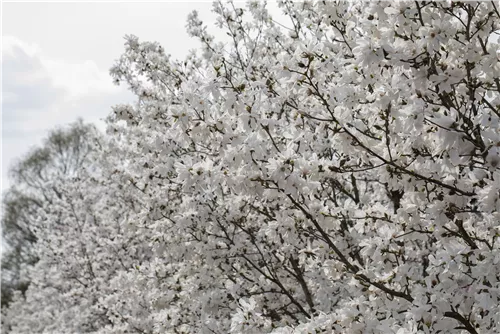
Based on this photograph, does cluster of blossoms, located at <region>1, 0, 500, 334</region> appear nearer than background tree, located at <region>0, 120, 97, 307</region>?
Yes

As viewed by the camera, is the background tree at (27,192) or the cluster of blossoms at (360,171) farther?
the background tree at (27,192)

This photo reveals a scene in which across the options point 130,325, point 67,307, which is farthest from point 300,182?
point 67,307

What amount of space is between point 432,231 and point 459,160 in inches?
44.3

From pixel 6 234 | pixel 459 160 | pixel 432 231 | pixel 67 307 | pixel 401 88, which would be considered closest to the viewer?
pixel 459 160

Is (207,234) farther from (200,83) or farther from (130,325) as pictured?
(130,325)

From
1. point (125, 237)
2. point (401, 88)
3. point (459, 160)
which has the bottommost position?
point (459, 160)

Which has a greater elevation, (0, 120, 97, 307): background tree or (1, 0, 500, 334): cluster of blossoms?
(0, 120, 97, 307): background tree

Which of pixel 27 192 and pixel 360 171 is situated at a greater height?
pixel 27 192

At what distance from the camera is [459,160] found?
7.09 ft

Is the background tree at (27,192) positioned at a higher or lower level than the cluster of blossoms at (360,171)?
higher

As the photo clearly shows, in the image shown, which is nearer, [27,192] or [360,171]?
[360,171]

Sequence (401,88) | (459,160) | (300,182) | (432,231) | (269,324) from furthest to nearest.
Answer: (269,324) → (432,231) → (300,182) → (401,88) → (459,160)

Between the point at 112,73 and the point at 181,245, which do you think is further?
the point at 112,73

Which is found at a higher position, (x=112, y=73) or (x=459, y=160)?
(x=112, y=73)
